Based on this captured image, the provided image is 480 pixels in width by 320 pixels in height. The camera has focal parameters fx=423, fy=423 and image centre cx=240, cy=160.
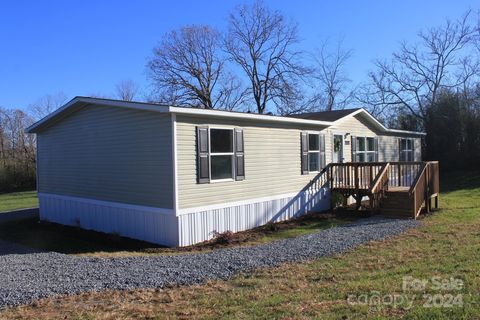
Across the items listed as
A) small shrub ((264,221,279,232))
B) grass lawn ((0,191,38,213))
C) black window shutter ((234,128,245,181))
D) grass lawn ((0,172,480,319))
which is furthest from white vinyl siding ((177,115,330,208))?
grass lawn ((0,191,38,213))

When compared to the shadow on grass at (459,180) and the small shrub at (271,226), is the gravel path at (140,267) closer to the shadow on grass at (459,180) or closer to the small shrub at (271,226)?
the small shrub at (271,226)

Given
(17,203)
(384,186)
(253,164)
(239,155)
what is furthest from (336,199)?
(17,203)

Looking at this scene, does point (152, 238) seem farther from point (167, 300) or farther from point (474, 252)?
point (474, 252)

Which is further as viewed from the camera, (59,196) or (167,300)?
(59,196)

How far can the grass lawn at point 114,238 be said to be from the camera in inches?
351

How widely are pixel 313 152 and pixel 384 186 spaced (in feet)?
7.94

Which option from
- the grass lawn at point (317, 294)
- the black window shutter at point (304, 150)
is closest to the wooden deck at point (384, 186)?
the black window shutter at point (304, 150)

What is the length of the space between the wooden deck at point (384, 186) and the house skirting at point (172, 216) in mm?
935

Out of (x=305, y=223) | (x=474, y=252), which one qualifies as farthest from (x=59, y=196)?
(x=474, y=252)

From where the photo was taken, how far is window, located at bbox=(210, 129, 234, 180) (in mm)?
9945

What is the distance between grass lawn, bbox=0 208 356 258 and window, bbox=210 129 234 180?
1508mm

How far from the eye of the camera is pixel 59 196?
41.7ft

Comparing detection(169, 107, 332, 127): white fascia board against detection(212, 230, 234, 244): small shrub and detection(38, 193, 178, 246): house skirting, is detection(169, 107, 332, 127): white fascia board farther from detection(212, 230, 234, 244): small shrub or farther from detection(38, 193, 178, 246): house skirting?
detection(212, 230, 234, 244): small shrub

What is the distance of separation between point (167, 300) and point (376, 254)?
3856 millimetres
